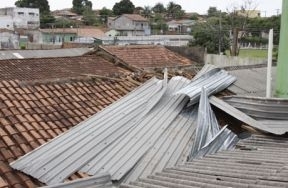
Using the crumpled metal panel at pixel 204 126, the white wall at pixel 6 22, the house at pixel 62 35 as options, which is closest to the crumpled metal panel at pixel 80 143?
the crumpled metal panel at pixel 204 126

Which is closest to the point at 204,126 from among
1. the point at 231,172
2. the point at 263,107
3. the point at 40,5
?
the point at 263,107

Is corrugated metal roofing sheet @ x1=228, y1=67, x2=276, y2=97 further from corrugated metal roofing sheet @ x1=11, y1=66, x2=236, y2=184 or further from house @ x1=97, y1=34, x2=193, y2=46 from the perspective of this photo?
house @ x1=97, y1=34, x2=193, y2=46

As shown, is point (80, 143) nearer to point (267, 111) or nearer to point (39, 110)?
point (39, 110)

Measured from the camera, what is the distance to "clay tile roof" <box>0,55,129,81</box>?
1011 centimetres

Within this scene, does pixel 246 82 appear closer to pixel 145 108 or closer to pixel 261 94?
pixel 261 94

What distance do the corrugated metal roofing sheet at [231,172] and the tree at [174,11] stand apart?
3072 inches

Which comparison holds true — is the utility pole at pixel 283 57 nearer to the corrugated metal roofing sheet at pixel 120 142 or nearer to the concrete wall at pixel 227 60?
the corrugated metal roofing sheet at pixel 120 142

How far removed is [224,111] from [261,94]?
220 centimetres

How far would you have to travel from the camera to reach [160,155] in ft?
13.7

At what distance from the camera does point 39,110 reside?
5.17m

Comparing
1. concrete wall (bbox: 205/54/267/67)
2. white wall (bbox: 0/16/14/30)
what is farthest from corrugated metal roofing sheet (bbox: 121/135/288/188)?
white wall (bbox: 0/16/14/30)

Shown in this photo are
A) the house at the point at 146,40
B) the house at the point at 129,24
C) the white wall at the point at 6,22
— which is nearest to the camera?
the house at the point at 146,40

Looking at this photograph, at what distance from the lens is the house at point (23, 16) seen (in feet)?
189

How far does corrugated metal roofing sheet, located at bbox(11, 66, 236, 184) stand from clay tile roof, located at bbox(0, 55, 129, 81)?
478 cm
